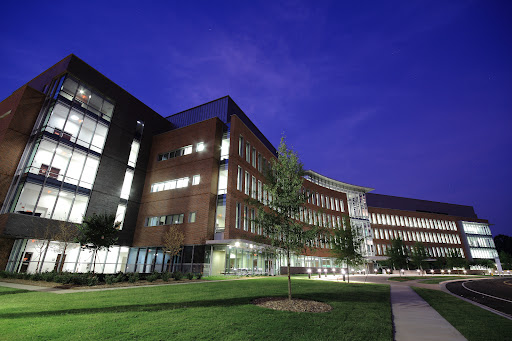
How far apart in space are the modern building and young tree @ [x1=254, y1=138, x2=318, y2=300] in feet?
44.6

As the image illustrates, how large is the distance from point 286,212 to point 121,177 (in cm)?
3192

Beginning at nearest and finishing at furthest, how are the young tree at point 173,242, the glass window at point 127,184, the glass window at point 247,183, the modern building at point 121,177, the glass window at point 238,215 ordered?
the modern building at point 121,177
the young tree at point 173,242
the glass window at point 238,215
the glass window at point 127,184
the glass window at point 247,183

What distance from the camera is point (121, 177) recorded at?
3612 centimetres

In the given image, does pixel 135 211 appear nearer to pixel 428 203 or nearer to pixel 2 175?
pixel 2 175

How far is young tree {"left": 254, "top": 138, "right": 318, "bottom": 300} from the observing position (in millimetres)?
11634

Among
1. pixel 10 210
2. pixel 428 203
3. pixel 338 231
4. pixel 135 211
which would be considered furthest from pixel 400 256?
pixel 428 203

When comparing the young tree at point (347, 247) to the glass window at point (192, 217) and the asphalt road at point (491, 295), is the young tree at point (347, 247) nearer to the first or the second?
the asphalt road at point (491, 295)

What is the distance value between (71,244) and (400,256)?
50505 millimetres

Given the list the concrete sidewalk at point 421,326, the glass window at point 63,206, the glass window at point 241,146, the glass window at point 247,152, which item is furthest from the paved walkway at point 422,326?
the glass window at point 63,206

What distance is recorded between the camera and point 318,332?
669 centimetres

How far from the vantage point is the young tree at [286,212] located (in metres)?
11.6

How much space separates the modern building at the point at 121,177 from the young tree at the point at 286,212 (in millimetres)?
13604

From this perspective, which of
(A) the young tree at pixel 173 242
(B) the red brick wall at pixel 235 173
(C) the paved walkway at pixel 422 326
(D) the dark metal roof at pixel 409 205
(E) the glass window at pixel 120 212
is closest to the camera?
(C) the paved walkway at pixel 422 326

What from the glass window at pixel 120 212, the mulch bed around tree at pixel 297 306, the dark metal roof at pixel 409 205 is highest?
the dark metal roof at pixel 409 205
